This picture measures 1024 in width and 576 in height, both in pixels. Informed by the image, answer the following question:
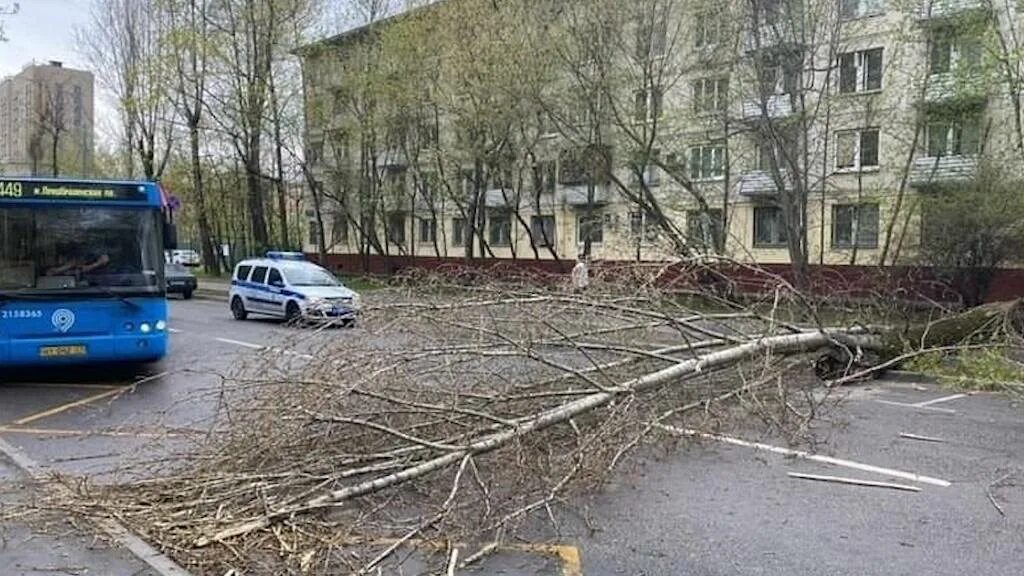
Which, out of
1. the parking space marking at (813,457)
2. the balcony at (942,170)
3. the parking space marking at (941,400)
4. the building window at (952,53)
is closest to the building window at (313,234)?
the balcony at (942,170)

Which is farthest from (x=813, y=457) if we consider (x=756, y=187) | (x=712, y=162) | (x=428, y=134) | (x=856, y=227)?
(x=756, y=187)

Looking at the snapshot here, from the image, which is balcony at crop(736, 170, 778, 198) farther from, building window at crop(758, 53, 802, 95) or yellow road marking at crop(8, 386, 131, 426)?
yellow road marking at crop(8, 386, 131, 426)

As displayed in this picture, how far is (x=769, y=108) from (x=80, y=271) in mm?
19169

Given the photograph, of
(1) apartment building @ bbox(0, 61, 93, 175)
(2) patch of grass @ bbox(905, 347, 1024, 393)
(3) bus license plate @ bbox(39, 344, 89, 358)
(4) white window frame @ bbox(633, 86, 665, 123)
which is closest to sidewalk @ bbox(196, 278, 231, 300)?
(1) apartment building @ bbox(0, 61, 93, 175)

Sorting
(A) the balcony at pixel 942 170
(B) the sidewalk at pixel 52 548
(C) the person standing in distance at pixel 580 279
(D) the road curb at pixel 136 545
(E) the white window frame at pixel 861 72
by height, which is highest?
(E) the white window frame at pixel 861 72

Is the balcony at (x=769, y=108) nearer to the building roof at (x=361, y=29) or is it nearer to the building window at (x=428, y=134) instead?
the building roof at (x=361, y=29)

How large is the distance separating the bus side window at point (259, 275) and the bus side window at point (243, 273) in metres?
0.36

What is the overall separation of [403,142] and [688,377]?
28165mm

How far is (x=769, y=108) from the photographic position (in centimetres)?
2452

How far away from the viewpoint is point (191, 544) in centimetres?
486

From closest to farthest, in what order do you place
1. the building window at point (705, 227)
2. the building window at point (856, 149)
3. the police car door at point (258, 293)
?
the police car door at point (258, 293)
the building window at point (705, 227)
the building window at point (856, 149)

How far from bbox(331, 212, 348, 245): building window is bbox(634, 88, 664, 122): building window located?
19496 millimetres

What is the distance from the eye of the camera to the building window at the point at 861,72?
27.2m

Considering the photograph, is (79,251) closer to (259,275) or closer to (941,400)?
(941,400)
